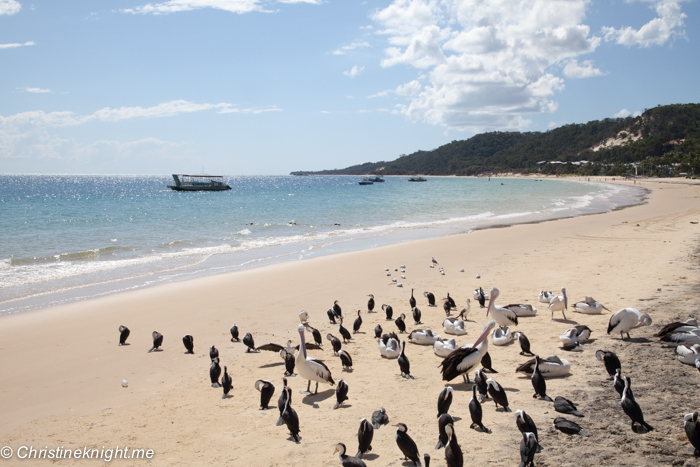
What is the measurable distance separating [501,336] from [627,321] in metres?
2.05

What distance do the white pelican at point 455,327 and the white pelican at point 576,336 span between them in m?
1.85

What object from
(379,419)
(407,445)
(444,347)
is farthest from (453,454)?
(444,347)

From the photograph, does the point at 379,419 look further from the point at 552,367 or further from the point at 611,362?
the point at 611,362

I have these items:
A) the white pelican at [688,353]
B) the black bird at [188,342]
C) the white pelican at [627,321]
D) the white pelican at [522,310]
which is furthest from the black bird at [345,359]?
the white pelican at [688,353]

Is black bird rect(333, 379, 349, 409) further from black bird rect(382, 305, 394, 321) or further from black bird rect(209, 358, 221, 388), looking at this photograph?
black bird rect(382, 305, 394, 321)

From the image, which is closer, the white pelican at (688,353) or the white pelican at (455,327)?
Result: the white pelican at (688,353)

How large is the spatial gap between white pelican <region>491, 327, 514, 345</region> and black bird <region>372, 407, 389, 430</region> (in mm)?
3517

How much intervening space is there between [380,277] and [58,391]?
31.1ft

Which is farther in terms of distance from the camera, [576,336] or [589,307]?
[589,307]

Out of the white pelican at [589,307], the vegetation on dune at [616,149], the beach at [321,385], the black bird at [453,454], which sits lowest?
the beach at [321,385]

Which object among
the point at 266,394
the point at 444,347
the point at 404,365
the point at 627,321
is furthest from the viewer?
the point at 444,347

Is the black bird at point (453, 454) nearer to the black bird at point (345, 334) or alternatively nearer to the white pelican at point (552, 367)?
the white pelican at point (552, 367)

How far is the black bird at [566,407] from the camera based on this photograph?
509 centimetres

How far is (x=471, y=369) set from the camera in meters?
6.14
